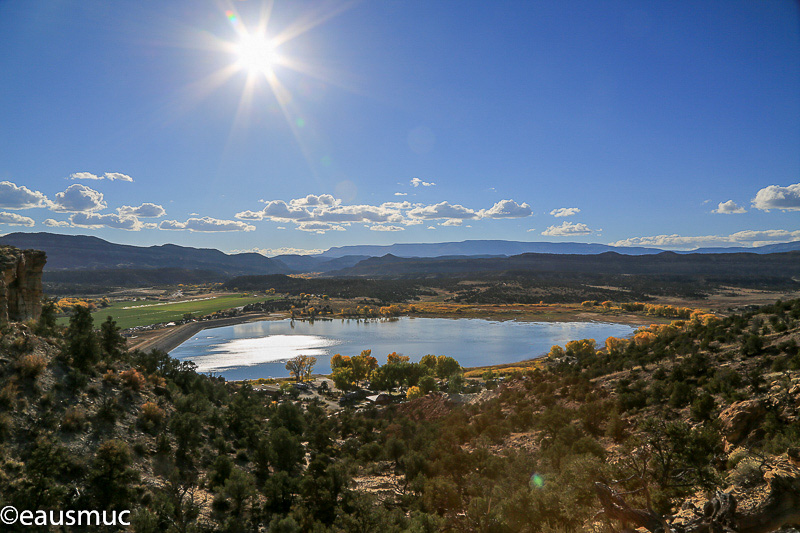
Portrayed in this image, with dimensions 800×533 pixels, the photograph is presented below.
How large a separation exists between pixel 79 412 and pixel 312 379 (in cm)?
4728

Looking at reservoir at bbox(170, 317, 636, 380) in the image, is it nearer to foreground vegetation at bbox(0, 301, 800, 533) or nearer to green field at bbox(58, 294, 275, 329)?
green field at bbox(58, 294, 275, 329)

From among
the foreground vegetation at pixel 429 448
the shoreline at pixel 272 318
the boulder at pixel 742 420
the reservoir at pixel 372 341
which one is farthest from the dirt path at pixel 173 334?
the boulder at pixel 742 420

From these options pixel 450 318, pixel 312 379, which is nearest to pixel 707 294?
pixel 450 318

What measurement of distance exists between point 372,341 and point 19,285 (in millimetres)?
76125

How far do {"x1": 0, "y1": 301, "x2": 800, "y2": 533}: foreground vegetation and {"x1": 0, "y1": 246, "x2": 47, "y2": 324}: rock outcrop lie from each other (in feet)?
4.12

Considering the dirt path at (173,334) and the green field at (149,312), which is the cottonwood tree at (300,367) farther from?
the green field at (149,312)

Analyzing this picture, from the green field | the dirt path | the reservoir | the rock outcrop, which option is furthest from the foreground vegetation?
the green field

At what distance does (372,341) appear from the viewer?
306ft

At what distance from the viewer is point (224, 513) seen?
13.7 meters

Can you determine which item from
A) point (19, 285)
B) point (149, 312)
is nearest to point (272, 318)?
point (149, 312)

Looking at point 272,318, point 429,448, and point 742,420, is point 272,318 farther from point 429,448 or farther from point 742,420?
point 742,420

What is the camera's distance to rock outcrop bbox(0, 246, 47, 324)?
62.6ft

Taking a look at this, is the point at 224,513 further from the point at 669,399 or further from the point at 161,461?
the point at 669,399

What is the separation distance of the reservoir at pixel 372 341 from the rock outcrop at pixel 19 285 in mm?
44814
